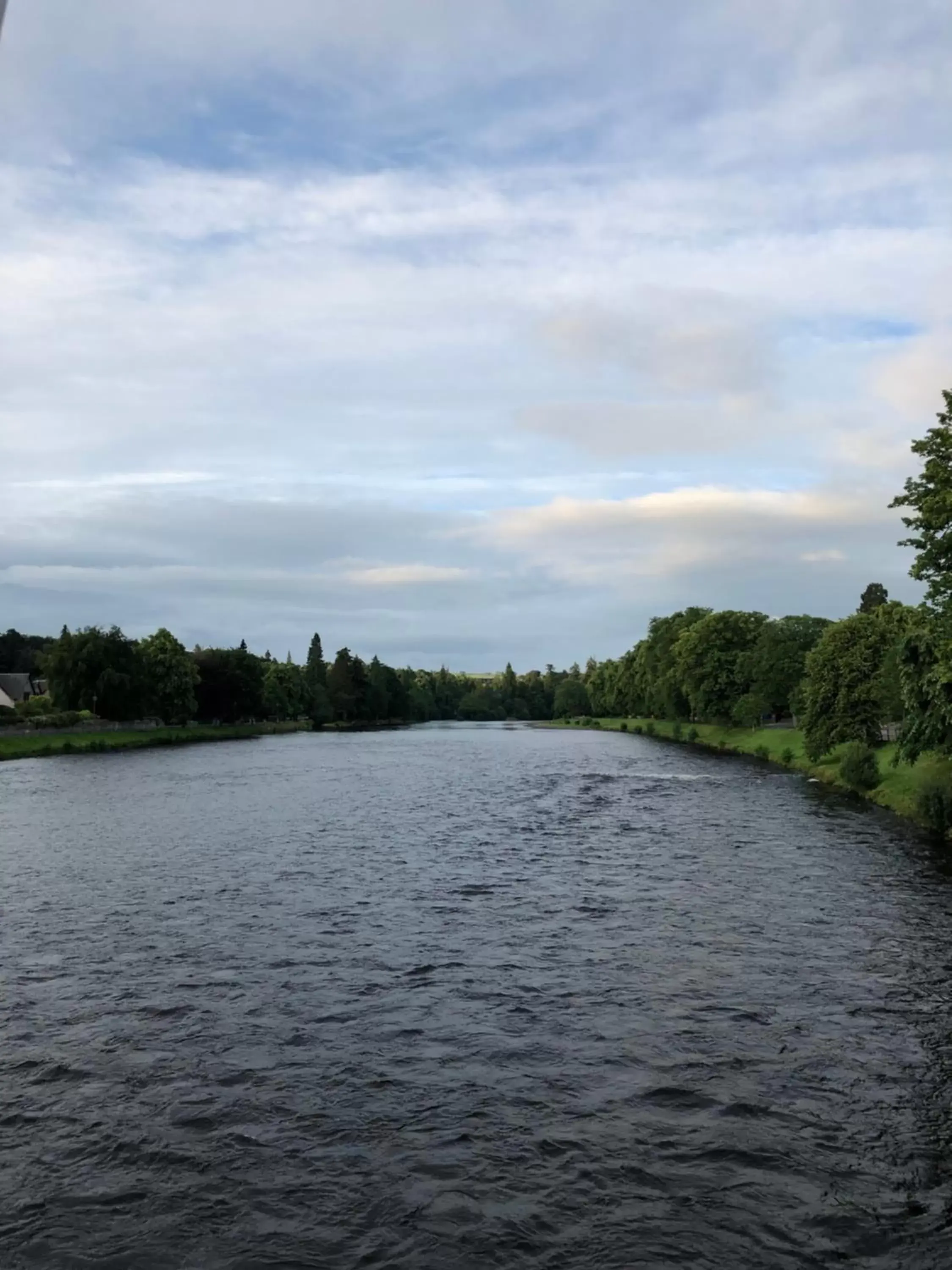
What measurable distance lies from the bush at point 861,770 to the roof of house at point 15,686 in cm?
13919

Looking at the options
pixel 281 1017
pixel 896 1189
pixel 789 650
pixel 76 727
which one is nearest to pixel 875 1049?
pixel 896 1189

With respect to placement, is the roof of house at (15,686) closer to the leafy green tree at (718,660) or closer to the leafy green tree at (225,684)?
the leafy green tree at (225,684)

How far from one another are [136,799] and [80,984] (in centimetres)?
3687

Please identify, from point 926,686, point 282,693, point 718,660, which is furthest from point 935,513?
point 282,693

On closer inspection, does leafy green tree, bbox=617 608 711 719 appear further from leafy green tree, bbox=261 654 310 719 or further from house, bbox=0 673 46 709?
house, bbox=0 673 46 709

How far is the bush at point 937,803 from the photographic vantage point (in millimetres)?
39938

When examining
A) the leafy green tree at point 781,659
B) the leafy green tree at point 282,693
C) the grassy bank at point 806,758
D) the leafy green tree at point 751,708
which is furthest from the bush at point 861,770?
the leafy green tree at point 282,693

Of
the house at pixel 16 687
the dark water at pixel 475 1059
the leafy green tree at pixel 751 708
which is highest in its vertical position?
the house at pixel 16 687

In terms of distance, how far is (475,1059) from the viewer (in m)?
16.9

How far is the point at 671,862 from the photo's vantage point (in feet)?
117

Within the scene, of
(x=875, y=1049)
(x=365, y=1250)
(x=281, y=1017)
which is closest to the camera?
(x=365, y=1250)

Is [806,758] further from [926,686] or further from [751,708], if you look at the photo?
[926,686]

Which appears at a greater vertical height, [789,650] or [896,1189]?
[789,650]

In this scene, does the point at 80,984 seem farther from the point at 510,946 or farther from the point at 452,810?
the point at 452,810
